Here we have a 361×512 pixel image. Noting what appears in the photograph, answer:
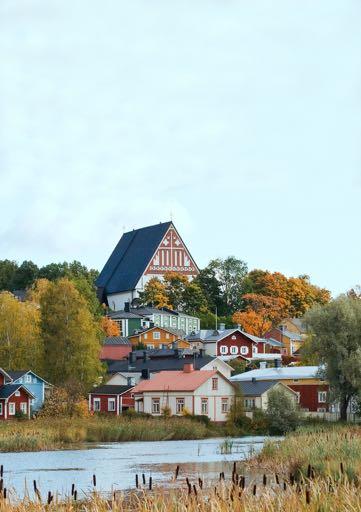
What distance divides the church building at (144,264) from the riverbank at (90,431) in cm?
7128

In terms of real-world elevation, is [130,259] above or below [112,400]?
above

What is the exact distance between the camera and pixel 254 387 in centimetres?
7712

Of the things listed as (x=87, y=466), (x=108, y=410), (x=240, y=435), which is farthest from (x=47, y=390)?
A: (x=87, y=466)

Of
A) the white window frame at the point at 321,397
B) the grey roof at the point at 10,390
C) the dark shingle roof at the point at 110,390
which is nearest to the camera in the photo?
the grey roof at the point at 10,390

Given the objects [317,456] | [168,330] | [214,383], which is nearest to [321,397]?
[214,383]

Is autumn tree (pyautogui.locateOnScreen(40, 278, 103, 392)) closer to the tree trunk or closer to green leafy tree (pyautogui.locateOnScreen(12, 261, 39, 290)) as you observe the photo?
the tree trunk

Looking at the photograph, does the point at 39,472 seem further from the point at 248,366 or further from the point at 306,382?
the point at 248,366

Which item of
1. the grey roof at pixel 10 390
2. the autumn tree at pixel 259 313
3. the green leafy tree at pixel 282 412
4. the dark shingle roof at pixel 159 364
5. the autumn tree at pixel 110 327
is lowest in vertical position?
the green leafy tree at pixel 282 412

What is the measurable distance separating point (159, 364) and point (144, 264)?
1995 inches

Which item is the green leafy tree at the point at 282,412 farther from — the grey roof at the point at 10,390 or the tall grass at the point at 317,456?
the tall grass at the point at 317,456

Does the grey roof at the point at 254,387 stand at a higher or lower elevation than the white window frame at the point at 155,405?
higher

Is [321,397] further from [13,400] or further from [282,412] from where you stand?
[13,400]

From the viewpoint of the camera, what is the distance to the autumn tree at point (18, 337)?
77.3 meters

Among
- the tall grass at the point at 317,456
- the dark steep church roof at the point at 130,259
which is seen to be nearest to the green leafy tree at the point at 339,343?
the tall grass at the point at 317,456
